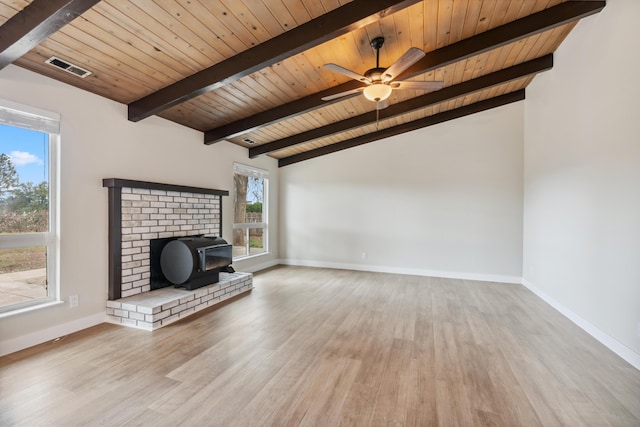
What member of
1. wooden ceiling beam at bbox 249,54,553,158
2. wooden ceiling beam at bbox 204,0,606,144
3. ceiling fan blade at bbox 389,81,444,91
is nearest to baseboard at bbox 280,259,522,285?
wooden ceiling beam at bbox 249,54,553,158

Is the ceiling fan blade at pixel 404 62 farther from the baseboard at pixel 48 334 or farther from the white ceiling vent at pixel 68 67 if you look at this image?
the baseboard at pixel 48 334

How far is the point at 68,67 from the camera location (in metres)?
2.47

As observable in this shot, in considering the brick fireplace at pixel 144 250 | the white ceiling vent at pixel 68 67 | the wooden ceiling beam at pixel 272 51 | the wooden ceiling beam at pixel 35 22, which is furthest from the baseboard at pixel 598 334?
the white ceiling vent at pixel 68 67

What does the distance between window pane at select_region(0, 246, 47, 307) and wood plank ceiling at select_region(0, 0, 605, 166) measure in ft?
5.13

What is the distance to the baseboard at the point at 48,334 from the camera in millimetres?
2350

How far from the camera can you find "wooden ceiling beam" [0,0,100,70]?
1728 millimetres

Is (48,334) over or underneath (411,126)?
underneath

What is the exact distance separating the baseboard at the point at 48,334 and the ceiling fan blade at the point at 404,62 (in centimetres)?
383

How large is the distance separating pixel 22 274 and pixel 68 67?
6.15 feet

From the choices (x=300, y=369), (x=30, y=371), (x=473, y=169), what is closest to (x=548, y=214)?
(x=473, y=169)

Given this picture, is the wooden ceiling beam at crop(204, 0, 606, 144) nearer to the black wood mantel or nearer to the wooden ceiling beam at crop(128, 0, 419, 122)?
the wooden ceiling beam at crop(128, 0, 419, 122)

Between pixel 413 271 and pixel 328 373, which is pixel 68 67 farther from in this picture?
pixel 413 271

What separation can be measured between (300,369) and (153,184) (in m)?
2.75

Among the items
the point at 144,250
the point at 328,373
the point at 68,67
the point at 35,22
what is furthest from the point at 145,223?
the point at 328,373
